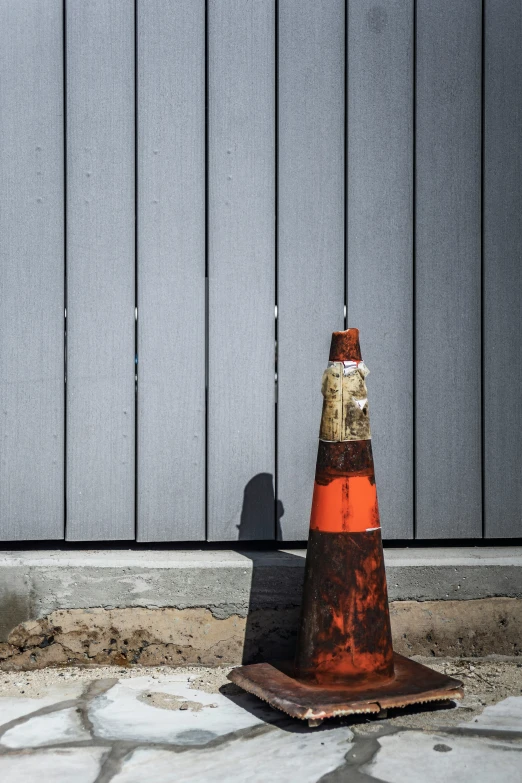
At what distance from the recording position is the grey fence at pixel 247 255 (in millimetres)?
3252

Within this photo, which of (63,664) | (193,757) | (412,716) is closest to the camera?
(193,757)

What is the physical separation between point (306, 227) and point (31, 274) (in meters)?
1.14

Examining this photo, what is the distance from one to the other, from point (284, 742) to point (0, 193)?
2320mm

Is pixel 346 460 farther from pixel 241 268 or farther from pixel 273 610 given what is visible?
pixel 241 268

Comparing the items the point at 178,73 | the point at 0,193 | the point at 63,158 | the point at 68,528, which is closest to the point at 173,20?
the point at 178,73

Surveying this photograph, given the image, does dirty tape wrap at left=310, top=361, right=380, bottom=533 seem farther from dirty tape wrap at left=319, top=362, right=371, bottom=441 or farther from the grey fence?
the grey fence

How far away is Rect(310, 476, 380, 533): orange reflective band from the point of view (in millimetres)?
2693

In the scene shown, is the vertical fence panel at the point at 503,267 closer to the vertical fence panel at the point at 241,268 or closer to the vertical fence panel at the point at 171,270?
the vertical fence panel at the point at 241,268

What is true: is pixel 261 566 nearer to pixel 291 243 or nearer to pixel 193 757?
pixel 193 757

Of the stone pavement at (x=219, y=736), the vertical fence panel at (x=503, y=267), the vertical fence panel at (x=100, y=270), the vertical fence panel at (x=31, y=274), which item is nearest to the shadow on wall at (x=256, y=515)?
the vertical fence panel at (x=100, y=270)

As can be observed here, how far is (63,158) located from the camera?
3.25 metres

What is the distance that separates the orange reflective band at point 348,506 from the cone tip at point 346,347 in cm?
40

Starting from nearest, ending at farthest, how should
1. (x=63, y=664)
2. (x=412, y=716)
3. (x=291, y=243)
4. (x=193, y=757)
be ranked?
(x=193, y=757) < (x=412, y=716) < (x=63, y=664) < (x=291, y=243)

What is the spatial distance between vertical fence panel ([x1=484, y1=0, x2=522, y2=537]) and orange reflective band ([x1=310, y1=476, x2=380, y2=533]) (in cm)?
89
